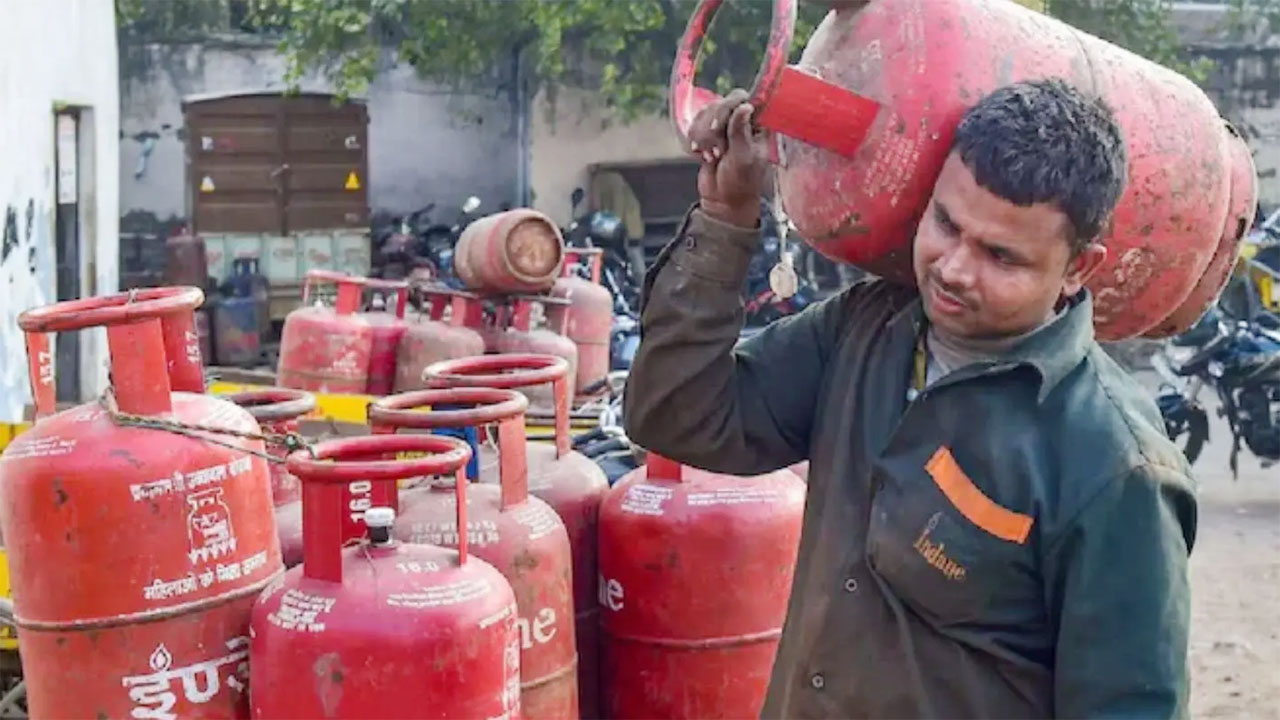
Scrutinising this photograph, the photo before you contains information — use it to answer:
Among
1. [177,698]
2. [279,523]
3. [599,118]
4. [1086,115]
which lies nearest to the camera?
[1086,115]

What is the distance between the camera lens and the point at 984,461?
1928 millimetres

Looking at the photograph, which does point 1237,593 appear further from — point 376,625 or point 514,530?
point 376,625

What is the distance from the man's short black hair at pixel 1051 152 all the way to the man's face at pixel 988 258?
0.05 feet

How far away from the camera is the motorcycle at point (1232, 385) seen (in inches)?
337

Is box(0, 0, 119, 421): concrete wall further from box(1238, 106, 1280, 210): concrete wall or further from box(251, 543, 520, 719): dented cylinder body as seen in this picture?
box(1238, 106, 1280, 210): concrete wall

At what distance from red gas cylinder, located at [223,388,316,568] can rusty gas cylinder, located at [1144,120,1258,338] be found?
1.92m

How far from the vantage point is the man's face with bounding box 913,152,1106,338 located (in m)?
1.87

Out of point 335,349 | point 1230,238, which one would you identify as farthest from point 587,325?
point 1230,238

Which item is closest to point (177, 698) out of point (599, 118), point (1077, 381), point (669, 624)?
point (669, 624)

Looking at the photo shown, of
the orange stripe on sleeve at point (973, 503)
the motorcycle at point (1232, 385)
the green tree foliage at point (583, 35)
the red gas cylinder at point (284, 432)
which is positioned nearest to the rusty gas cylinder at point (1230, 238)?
the orange stripe on sleeve at point (973, 503)

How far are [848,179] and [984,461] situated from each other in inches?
16.2

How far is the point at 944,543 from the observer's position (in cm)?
193

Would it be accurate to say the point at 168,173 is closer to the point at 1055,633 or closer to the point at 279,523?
the point at 279,523

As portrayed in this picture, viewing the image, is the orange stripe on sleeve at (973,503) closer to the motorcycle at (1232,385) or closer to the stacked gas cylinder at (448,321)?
the stacked gas cylinder at (448,321)
